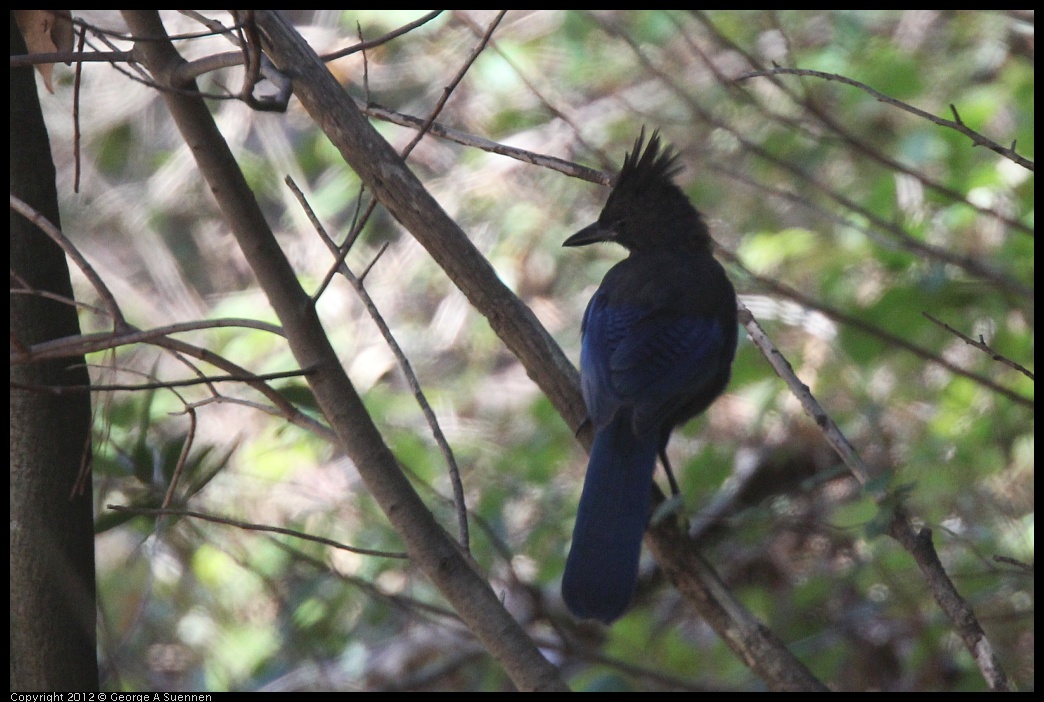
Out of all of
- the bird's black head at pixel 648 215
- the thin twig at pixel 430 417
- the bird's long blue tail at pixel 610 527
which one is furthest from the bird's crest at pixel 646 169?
the thin twig at pixel 430 417

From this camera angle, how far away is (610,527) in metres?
2.42

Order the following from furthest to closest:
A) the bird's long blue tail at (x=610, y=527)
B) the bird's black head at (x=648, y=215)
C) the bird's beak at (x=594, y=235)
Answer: the bird's beak at (x=594, y=235), the bird's black head at (x=648, y=215), the bird's long blue tail at (x=610, y=527)

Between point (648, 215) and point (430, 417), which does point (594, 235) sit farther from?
point (430, 417)

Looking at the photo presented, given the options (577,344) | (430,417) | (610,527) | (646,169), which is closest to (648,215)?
(646,169)

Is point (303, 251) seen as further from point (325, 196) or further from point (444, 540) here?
point (444, 540)

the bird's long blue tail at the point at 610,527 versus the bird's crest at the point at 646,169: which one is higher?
the bird's crest at the point at 646,169

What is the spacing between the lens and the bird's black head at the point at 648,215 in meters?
3.51

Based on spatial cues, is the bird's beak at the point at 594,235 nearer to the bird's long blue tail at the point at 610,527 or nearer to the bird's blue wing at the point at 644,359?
the bird's blue wing at the point at 644,359

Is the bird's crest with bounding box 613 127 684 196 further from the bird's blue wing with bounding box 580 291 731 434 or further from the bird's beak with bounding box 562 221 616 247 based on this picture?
the bird's blue wing with bounding box 580 291 731 434

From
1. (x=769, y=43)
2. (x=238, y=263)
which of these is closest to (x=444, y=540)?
(x=769, y=43)

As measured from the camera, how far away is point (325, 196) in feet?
21.2
